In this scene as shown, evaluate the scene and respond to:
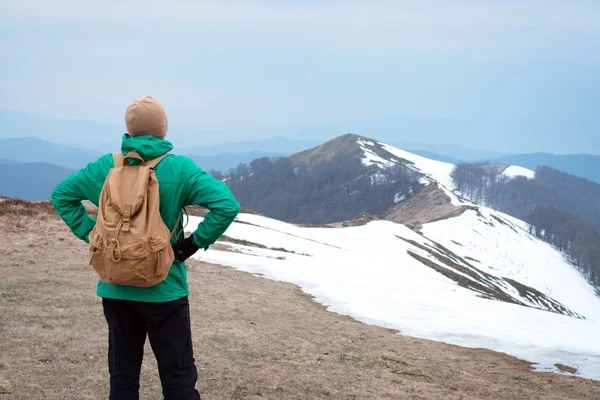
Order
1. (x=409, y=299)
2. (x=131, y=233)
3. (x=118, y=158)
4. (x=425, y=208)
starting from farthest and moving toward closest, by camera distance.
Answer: (x=425, y=208) < (x=409, y=299) < (x=118, y=158) < (x=131, y=233)

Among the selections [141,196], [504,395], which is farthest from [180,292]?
[504,395]

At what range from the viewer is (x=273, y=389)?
805 centimetres

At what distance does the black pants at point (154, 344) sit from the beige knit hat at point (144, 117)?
4.79 ft

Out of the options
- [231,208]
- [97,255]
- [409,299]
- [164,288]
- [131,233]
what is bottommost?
[409,299]

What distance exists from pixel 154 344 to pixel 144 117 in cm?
193

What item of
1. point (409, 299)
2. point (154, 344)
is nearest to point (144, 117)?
point (154, 344)

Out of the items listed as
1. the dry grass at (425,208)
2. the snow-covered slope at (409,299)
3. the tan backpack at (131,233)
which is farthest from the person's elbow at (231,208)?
the dry grass at (425,208)

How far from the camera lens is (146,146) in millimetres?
4496

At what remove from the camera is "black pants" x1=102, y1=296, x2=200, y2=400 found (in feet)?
14.8

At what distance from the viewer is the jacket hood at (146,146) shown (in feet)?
14.7

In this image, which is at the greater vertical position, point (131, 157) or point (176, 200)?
point (131, 157)

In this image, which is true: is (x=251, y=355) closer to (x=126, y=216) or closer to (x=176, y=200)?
(x=176, y=200)

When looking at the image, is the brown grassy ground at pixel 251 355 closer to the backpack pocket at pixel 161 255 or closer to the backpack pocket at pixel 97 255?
the backpack pocket at pixel 97 255

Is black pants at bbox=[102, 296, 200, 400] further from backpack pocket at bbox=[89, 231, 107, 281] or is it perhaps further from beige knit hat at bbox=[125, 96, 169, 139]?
beige knit hat at bbox=[125, 96, 169, 139]
